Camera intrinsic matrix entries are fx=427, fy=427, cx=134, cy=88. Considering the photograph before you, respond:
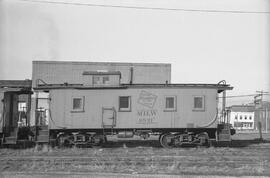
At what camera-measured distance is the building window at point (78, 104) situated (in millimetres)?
20953

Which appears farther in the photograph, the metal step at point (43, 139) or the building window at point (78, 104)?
the building window at point (78, 104)

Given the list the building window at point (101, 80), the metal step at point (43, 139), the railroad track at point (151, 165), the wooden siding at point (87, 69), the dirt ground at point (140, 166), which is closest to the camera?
the dirt ground at point (140, 166)

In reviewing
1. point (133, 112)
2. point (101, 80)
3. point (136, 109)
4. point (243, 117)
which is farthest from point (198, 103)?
point (243, 117)

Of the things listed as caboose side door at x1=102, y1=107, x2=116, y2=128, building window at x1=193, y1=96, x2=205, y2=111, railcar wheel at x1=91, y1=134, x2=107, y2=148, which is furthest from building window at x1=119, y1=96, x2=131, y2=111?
building window at x1=193, y1=96, x2=205, y2=111

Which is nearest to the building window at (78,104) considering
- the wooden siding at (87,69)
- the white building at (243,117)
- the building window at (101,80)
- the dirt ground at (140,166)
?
the building window at (101,80)

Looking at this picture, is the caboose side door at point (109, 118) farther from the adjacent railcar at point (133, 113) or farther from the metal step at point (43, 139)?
the metal step at point (43, 139)

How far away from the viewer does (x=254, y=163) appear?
14.3 meters

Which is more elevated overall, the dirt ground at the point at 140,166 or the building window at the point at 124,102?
the building window at the point at 124,102

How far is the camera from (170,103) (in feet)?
68.8

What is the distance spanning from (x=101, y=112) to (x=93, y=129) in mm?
922

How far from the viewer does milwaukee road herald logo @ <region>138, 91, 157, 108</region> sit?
20.9 meters

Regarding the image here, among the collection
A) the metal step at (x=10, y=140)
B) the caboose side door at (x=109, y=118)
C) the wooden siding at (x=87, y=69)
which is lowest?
the metal step at (x=10, y=140)

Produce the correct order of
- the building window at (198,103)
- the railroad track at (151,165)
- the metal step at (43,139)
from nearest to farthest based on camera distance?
the railroad track at (151,165), the metal step at (43,139), the building window at (198,103)

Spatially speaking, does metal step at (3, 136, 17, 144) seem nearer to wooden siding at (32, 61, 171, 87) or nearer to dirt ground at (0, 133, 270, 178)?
dirt ground at (0, 133, 270, 178)
